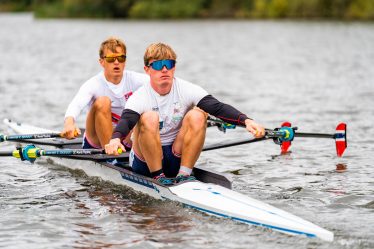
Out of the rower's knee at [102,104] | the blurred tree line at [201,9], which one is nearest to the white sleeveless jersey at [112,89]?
the rower's knee at [102,104]

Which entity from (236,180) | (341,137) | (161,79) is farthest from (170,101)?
(341,137)

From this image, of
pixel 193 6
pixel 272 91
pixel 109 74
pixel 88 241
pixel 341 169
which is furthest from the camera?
pixel 193 6

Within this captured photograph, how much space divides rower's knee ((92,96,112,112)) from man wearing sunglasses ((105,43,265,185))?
1.34 m

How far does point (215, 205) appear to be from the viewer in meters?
8.59

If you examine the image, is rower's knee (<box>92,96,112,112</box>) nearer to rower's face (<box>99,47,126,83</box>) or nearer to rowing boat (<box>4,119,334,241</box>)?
rower's face (<box>99,47,126,83</box>)

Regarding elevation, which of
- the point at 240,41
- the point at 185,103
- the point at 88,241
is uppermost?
the point at 240,41

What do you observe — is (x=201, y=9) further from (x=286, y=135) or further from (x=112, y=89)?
(x=286, y=135)

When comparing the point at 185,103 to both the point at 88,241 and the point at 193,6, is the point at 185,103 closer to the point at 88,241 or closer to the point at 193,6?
the point at 88,241

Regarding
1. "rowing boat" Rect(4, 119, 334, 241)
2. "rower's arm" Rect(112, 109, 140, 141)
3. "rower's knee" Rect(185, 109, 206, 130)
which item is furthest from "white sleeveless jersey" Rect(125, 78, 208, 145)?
"rowing boat" Rect(4, 119, 334, 241)

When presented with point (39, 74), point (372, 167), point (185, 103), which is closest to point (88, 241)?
point (185, 103)

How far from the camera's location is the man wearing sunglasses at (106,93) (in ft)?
34.9

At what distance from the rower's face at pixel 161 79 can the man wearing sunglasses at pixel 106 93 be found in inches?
58.1

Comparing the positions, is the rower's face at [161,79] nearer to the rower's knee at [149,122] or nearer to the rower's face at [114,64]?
the rower's knee at [149,122]

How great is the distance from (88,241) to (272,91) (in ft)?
54.9
